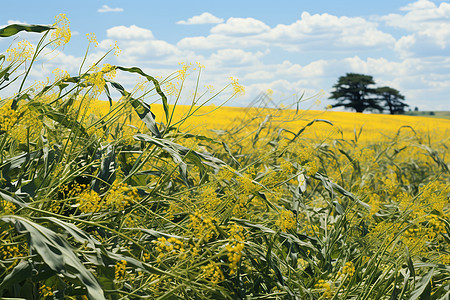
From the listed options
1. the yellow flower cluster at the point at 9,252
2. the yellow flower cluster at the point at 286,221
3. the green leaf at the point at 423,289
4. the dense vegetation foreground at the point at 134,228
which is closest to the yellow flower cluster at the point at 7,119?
the dense vegetation foreground at the point at 134,228

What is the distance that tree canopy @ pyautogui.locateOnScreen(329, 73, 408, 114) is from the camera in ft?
136

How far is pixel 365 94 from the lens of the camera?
4206 centimetres

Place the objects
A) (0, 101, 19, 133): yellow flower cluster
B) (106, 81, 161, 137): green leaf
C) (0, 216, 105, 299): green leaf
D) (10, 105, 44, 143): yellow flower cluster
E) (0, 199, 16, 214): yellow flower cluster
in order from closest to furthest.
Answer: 1. (0, 216, 105, 299): green leaf
2. (0, 199, 16, 214): yellow flower cluster
3. (0, 101, 19, 133): yellow flower cluster
4. (10, 105, 44, 143): yellow flower cluster
5. (106, 81, 161, 137): green leaf

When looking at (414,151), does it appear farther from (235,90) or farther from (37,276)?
(37,276)

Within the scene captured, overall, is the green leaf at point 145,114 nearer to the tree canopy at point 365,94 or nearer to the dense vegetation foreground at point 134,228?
the dense vegetation foreground at point 134,228

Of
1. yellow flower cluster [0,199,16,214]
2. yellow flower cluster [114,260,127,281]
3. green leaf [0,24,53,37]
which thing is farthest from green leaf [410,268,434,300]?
green leaf [0,24,53,37]

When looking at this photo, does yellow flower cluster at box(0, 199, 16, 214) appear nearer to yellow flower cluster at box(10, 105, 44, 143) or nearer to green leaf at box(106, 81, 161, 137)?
yellow flower cluster at box(10, 105, 44, 143)

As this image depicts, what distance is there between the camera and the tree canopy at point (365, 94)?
41594mm

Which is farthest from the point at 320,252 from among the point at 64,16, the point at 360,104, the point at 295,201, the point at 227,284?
the point at 360,104

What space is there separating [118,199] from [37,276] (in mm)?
266

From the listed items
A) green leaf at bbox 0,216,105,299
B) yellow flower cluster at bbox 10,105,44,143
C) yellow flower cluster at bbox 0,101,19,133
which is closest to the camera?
green leaf at bbox 0,216,105,299

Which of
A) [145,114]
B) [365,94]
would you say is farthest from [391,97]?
[145,114]

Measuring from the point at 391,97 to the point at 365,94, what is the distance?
2293 millimetres

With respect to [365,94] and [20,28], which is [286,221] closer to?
[20,28]
